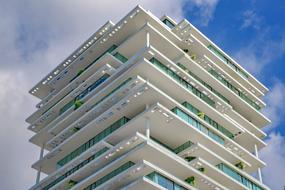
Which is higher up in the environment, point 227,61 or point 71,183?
point 227,61

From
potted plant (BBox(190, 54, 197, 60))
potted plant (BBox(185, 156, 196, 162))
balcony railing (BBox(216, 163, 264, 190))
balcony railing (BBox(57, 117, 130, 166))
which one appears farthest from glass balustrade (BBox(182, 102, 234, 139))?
potted plant (BBox(190, 54, 197, 60))

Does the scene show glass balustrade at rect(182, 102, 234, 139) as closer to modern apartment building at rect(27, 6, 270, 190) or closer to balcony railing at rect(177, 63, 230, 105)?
modern apartment building at rect(27, 6, 270, 190)

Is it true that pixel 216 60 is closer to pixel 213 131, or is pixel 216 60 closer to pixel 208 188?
pixel 213 131

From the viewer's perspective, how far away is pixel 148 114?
208 ft

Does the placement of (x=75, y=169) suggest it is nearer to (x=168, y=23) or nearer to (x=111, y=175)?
(x=111, y=175)

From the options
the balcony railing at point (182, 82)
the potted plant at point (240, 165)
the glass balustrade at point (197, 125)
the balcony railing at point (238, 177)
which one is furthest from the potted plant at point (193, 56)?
the balcony railing at point (238, 177)

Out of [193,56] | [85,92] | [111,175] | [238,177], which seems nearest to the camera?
[111,175]

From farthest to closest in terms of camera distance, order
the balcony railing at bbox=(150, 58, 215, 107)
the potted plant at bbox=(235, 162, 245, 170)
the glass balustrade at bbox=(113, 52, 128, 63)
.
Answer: the glass balustrade at bbox=(113, 52, 128, 63) < the potted plant at bbox=(235, 162, 245, 170) < the balcony railing at bbox=(150, 58, 215, 107)

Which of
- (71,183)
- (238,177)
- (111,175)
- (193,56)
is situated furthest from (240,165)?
(71,183)

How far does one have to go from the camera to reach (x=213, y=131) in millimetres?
70875

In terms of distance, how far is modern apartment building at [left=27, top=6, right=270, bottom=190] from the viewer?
206ft

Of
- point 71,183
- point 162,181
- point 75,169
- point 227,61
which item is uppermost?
point 227,61

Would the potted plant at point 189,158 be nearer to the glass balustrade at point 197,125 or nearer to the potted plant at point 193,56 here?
the glass balustrade at point 197,125

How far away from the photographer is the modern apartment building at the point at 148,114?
62.9 metres
